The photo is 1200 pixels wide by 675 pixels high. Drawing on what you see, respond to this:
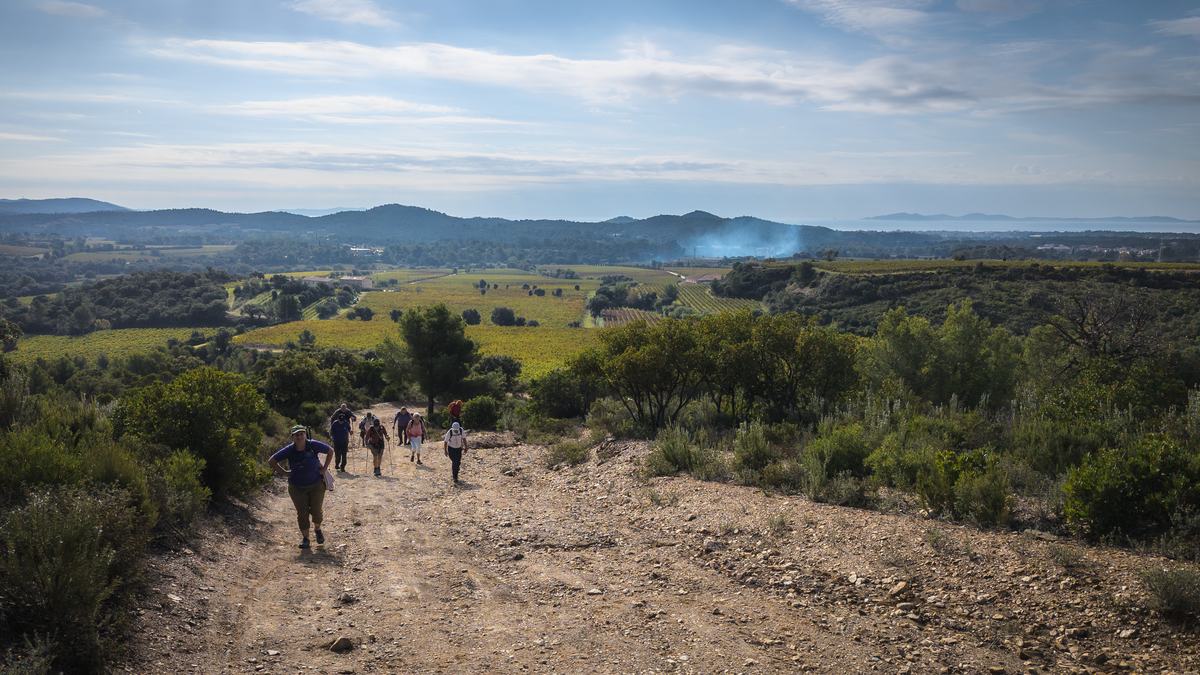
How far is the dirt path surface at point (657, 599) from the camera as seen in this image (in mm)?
5941

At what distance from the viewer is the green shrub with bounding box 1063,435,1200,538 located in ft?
25.2

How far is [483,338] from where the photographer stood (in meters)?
82.8

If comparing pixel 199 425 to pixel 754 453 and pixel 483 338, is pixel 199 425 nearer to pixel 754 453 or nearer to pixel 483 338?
pixel 754 453

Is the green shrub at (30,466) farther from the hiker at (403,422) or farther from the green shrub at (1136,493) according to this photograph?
the hiker at (403,422)

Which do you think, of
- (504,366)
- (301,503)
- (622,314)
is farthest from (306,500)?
(622,314)

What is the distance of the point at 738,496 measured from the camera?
1077 centimetres

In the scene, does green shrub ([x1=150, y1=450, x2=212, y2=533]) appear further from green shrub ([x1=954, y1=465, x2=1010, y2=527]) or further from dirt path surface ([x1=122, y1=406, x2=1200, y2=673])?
green shrub ([x1=954, y1=465, x2=1010, y2=527])

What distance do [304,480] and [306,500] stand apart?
250mm

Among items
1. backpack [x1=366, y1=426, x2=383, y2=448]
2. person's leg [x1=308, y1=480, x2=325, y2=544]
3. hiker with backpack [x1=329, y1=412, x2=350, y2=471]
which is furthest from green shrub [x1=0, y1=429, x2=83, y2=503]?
backpack [x1=366, y1=426, x2=383, y2=448]

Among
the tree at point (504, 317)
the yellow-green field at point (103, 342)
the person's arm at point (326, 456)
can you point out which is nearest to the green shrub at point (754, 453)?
the person's arm at point (326, 456)

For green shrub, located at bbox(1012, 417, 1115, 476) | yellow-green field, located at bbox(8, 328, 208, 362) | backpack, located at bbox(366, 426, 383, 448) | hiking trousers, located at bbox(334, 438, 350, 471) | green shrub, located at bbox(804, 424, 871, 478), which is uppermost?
green shrub, located at bbox(1012, 417, 1115, 476)

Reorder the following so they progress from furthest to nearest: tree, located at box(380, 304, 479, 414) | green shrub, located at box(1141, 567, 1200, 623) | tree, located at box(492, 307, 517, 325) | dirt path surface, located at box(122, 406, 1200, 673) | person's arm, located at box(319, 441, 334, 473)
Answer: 1. tree, located at box(492, 307, 517, 325)
2. tree, located at box(380, 304, 479, 414)
3. person's arm, located at box(319, 441, 334, 473)
4. green shrub, located at box(1141, 567, 1200, 623)
5. dirt path surface, located at box(122, 406, 1200, 673)

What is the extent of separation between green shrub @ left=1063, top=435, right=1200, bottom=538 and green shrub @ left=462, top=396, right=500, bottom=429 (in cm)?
2068

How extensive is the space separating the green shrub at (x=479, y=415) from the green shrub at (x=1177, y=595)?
22.0 metres
